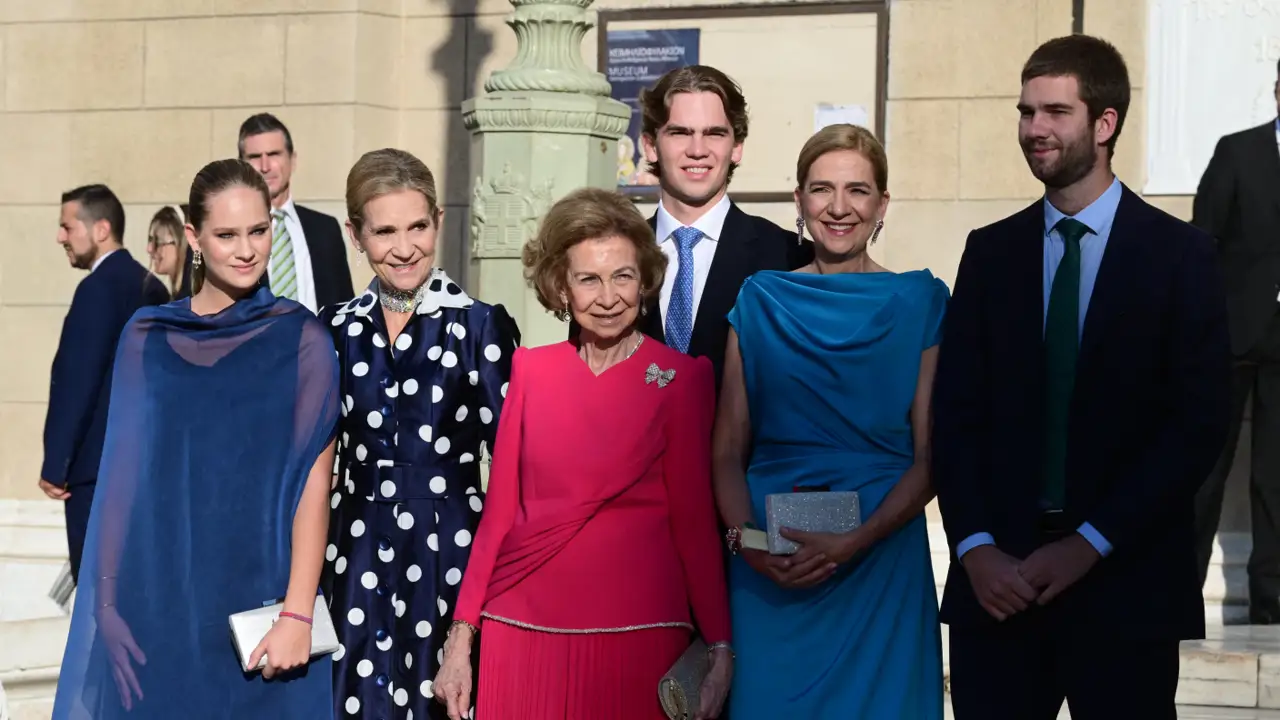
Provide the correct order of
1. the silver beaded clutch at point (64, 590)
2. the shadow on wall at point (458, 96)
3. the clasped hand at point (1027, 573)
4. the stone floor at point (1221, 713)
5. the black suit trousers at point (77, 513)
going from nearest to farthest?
the clasped hand at point (1027, 573), the stone floor at point (1221, 713), the black suit trousers at point (77, 513), the silver beaded clutch at point (64, 590), the shadow on wall at point (458, 96)

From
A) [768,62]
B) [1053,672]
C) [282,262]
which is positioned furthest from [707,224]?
[768,62]

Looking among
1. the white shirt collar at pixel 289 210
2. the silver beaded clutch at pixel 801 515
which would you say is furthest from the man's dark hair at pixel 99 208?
the silver beaded clutch at pixel 801 515

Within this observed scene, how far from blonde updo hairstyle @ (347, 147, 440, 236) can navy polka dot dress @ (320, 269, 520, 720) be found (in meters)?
0.25

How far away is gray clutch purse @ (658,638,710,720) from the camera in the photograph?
13.3ft

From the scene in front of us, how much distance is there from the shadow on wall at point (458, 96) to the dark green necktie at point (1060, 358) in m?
6.09

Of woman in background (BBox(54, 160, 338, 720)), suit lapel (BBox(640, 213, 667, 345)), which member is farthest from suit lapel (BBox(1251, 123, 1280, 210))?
woman in background (BBox(54, 160, 338, 720))

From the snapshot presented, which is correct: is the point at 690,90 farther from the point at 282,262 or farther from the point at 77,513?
the point at 77,513

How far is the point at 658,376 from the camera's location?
4.22 m

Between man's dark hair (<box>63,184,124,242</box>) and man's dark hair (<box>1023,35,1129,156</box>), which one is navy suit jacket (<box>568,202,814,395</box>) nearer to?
man's dark hair (<box>1023,35,1129,156</box>)

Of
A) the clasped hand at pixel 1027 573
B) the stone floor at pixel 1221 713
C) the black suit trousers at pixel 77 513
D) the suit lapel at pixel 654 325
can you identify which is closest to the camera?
the clasped hand at pixel 1027 573

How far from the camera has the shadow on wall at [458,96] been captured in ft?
32.4

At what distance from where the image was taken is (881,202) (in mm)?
4457

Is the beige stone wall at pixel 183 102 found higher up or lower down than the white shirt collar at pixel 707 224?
higher up

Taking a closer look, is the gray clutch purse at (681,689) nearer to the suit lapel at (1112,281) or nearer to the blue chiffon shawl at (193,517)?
the blue chiffon shawl at (193,517)
